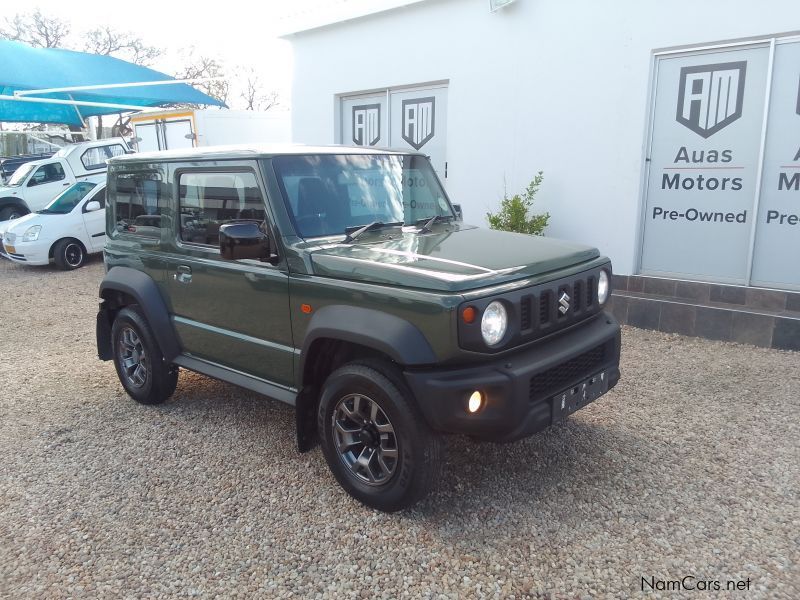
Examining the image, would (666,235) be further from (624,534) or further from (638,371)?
(624,534)

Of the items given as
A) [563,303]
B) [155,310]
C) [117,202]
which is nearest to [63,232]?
[117,202]

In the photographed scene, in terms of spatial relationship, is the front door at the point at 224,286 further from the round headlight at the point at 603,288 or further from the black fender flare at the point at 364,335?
the round headlight at the point at 603,288

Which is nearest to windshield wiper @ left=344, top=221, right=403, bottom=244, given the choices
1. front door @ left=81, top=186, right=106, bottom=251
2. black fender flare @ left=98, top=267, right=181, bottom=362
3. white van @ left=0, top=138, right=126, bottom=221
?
black fender flare @ left=98, top=267, right=181, bottom=362

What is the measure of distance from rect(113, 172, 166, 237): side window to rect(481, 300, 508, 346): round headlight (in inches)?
101

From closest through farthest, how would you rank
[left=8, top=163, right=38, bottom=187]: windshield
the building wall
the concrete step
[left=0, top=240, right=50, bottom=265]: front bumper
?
the concrete step < the building wall < [left=0, top=240, right=50, bottom=265]: front bumper < [left=8, top=163, right=38, bottom=187]: windshield

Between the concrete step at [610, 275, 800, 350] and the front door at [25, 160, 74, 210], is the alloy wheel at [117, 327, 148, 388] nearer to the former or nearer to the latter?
the concrete step at [610, 275, 800, 350]

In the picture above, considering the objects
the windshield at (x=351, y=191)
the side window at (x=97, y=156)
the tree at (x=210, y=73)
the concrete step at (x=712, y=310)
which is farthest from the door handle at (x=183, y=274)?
the tree at (x=210, y=73)

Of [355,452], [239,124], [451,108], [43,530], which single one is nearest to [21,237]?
[239,124]

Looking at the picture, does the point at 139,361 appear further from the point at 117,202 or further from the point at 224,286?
the point at 224,286

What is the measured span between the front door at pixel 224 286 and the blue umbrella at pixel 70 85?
13.2 meters

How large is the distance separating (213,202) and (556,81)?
487 centimetres

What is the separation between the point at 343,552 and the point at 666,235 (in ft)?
17.6
